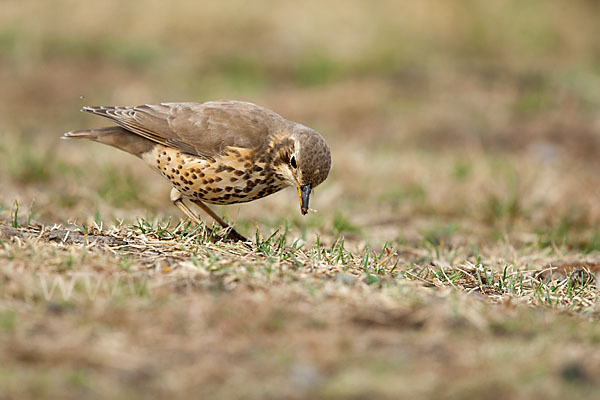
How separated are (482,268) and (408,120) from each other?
7.67 metres

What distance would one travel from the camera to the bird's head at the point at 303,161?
18.2 feet

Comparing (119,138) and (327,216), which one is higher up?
(119,138)

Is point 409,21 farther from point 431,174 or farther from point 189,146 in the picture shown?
point 189,146

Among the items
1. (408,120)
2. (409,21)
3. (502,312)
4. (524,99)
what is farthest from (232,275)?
(409,21)

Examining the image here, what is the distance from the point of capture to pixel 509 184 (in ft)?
28.6

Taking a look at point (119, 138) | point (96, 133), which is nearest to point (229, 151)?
point (119, 138)

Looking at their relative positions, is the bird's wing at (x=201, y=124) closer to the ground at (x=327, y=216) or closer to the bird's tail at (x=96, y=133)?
the bird's tail at (x=96, y=133)

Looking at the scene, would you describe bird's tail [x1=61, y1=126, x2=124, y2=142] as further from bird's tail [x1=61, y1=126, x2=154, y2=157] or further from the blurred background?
the blurred background

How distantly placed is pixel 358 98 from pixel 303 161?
28.7 ft

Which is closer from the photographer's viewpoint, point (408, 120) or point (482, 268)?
point (482, 268)

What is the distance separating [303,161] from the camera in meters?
5.51

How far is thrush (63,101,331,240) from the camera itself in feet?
18.5

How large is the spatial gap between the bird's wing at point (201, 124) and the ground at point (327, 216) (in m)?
0.70

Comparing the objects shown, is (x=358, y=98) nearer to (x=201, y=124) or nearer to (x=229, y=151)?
(x=201, y=124)
